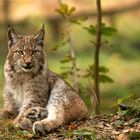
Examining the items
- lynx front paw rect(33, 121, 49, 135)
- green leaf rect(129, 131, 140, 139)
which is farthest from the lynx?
green leaf rect(129, 131, 140, 139)

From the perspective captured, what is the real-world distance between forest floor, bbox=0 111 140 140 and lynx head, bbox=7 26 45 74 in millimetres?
759

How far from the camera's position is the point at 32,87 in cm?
877

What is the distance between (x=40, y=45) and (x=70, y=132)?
5.03 feet

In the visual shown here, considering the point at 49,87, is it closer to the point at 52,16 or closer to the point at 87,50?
the point at 87,50

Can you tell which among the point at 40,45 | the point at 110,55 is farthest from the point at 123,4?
the point at 40,45

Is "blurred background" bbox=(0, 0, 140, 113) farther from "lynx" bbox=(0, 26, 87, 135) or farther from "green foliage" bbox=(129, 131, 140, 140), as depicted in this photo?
"green foliage" bbox=(129, 131, 140, 140)

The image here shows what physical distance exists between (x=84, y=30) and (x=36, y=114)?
39.2ft

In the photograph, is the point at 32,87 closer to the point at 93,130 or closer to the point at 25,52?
the point at 25,52

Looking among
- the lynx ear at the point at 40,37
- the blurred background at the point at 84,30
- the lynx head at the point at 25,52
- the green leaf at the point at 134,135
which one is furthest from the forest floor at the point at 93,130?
the blurred background at the point at 84,30

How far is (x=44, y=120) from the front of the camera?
8070mm

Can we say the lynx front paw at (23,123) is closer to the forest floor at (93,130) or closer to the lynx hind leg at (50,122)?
the forest floor at (93,130)

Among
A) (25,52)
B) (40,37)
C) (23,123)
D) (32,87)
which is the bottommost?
(23,123)

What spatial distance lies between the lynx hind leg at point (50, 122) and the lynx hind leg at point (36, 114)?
73 mm

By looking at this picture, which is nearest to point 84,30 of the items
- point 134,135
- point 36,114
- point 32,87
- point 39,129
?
point 32,87
